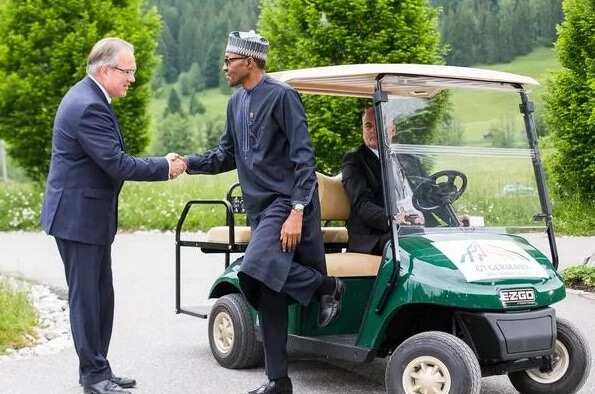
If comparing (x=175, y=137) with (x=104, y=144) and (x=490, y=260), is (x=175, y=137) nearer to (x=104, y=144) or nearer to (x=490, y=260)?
(x=104, y=144)

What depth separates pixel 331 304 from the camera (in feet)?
18.4

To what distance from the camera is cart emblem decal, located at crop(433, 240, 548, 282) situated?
5.15 m

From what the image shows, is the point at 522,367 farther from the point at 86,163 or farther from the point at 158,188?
the point at 158,188

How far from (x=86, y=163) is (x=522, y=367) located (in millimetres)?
2485

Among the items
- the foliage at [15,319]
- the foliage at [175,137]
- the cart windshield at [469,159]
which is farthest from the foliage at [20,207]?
the foliage at [175,137]

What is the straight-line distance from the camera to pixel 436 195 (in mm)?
5734

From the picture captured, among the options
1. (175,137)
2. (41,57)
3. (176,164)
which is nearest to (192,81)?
(175,137)

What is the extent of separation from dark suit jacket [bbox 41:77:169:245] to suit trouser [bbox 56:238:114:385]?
0.08 metres

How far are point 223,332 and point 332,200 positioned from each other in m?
1.06

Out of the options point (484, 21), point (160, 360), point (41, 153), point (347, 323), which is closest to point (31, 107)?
point (41, 153)

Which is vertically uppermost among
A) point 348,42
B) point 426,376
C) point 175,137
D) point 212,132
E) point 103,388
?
point 348,42

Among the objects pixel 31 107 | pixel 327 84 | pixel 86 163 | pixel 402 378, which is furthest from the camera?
pixel 31 107

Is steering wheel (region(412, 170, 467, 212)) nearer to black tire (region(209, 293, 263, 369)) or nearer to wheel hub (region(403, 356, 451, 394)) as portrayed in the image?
wheel hub (region(403, 356, 451, 394))

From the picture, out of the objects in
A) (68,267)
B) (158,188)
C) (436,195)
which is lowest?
(158,188)
